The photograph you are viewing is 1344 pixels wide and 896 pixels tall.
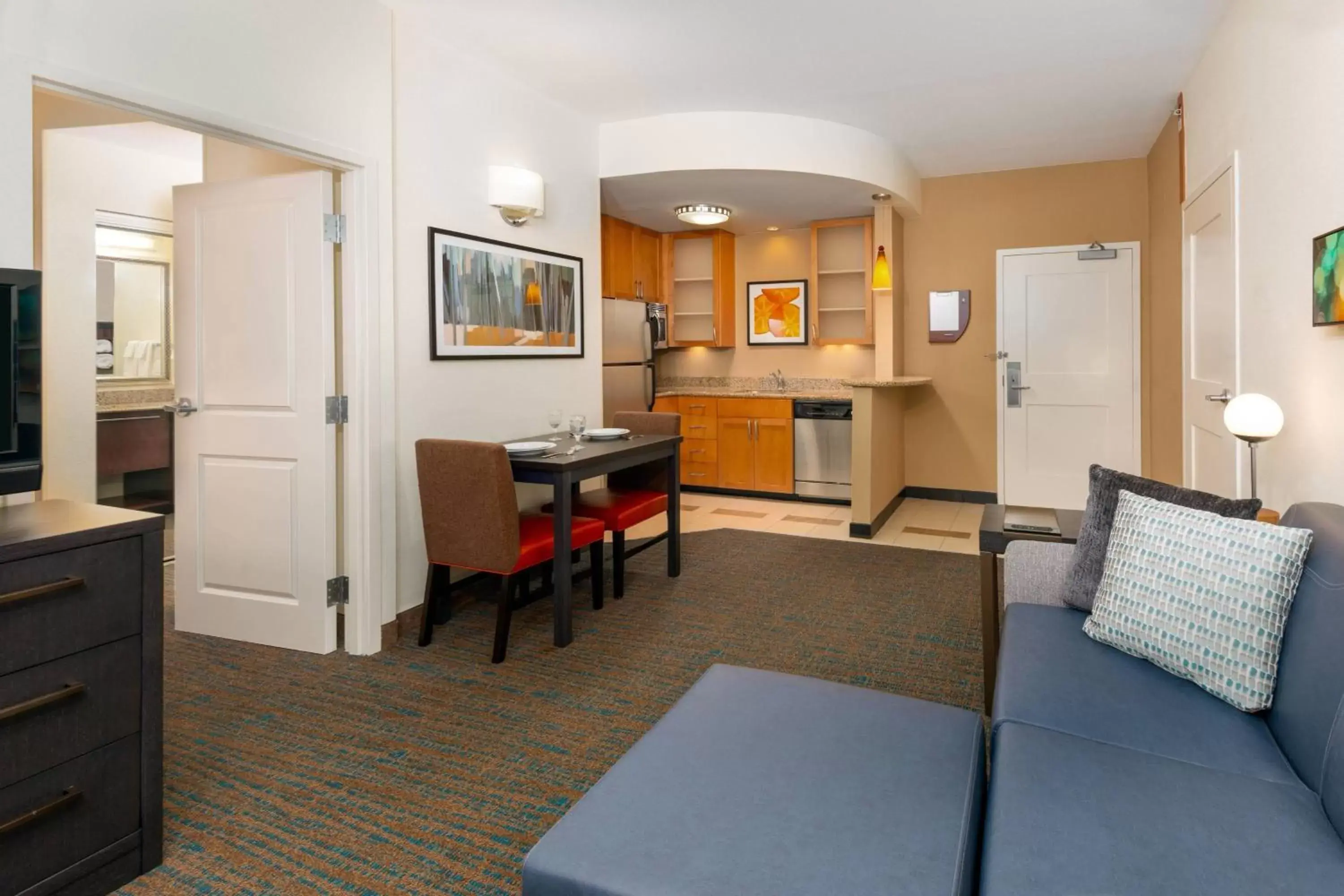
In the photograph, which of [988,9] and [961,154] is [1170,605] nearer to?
[988,9]

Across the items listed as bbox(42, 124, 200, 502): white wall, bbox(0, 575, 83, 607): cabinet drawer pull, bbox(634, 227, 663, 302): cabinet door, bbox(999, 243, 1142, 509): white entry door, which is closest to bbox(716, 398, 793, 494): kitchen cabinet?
bbox(634, 227, 663, 302): cabinet door

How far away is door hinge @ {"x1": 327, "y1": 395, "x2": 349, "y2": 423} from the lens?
311 centimetres

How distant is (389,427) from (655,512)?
143 cm

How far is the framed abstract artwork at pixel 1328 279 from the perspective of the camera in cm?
203

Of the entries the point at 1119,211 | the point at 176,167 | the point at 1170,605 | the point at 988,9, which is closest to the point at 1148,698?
the point at 1170,605

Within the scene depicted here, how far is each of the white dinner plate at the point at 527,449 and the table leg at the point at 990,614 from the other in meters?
1.81

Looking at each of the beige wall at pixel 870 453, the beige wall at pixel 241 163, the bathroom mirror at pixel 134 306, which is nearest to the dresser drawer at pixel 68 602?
the beige wall at pixel 241 163

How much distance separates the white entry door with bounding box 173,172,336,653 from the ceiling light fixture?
3.40 m

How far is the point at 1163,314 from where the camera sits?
5309 mm

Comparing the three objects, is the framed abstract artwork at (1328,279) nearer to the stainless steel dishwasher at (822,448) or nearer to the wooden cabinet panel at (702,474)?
the stainless steel dishwasher at (822,448)

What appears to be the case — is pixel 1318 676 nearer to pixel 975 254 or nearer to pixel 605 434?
pixel 605 434

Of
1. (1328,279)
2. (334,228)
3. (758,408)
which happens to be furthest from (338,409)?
(758,408)

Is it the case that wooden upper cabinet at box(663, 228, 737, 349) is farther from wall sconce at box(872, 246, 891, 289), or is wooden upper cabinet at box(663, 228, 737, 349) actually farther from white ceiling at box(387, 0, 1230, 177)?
white ceiling at box(387, 0, 1230, 177)

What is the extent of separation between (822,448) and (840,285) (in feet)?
4.89
